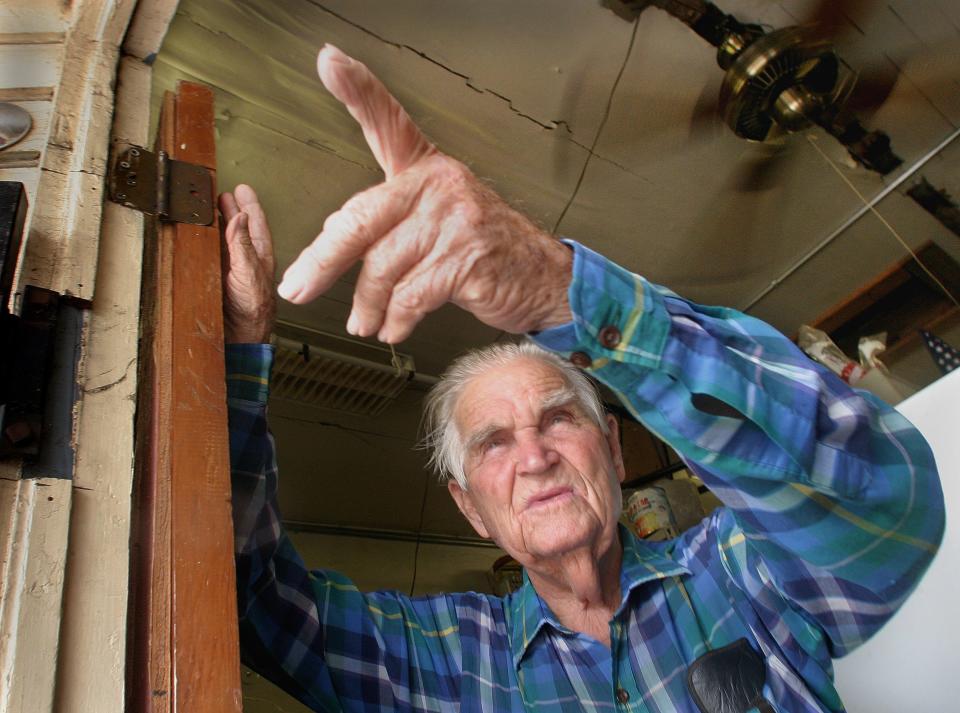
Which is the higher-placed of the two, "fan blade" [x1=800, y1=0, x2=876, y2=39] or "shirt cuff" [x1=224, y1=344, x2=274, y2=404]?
"fan blade" [x1=800, y1=0, x2=876, y2=39]

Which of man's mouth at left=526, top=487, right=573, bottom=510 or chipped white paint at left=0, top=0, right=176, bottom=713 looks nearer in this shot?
chipped white paint at left=0, top=0, right=176, bottom=713

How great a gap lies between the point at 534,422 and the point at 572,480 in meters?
0.13

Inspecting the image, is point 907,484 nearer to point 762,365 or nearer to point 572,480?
point 762,365

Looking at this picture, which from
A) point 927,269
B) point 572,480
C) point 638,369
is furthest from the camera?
point 927,269

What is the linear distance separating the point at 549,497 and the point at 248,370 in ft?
1.78

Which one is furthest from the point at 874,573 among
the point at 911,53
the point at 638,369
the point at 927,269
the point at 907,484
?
the point at 927,269

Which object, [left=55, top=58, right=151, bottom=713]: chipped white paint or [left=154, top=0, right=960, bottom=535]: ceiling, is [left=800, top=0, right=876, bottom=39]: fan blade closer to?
[left=154, top=0, right=960, bottom=535]: ceiling

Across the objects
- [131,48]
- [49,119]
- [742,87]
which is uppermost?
[742,87]

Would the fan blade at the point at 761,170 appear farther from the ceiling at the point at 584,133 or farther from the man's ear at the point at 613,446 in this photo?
the man's ear at the point at 613,446

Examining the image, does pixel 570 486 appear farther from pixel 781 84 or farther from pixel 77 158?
pixel 781 84

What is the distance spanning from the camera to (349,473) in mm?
2402

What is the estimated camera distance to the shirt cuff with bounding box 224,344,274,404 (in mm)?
736

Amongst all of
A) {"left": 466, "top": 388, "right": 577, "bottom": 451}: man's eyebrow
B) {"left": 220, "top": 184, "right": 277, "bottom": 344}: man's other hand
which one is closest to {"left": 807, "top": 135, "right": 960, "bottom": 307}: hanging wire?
{"left": 466, "top": 388, "right": 577, "bottom": 451}: man's eyebrow

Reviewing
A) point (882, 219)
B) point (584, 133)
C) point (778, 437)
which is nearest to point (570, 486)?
point (778, 437)
